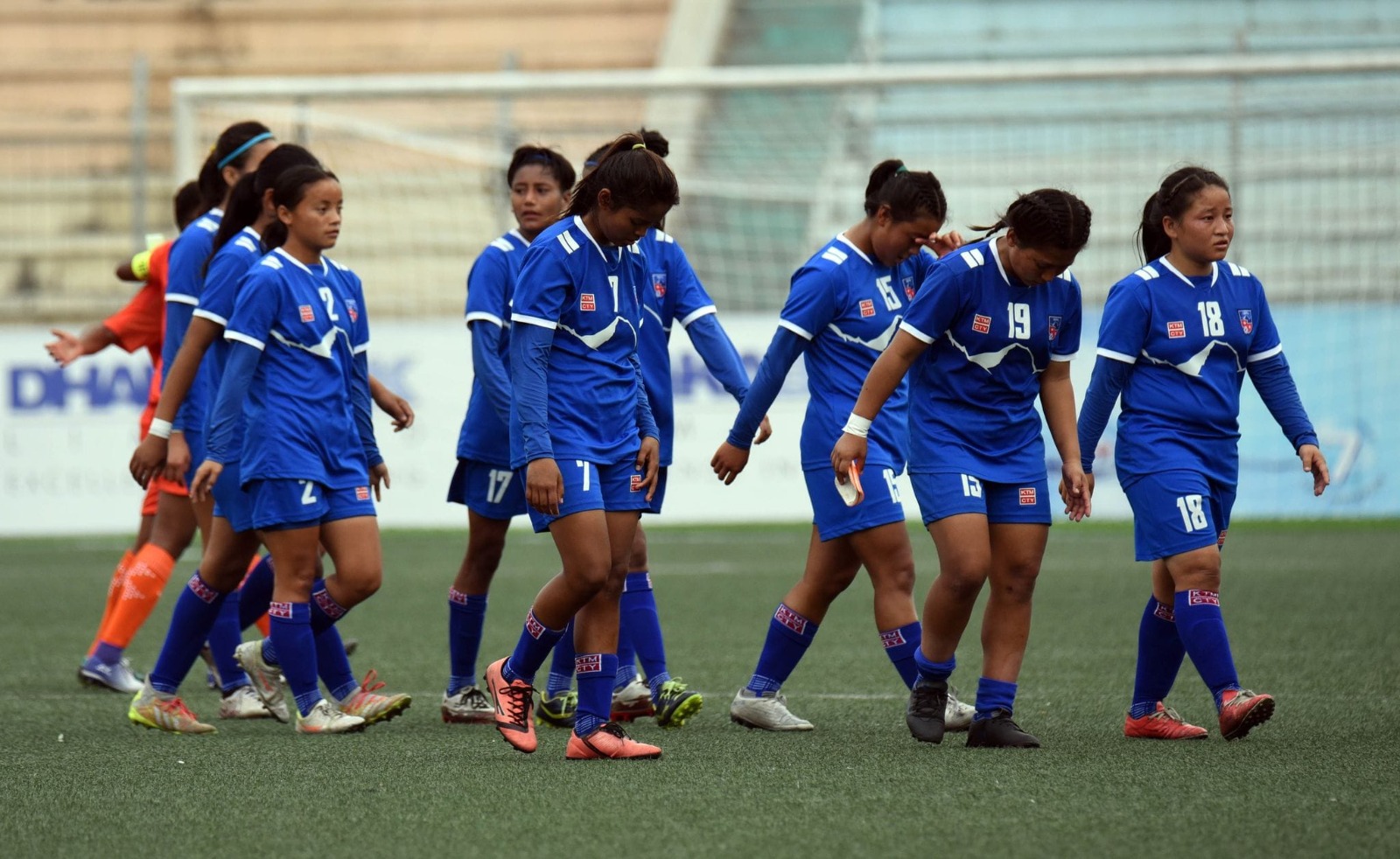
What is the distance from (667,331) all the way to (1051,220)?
155 centimetres

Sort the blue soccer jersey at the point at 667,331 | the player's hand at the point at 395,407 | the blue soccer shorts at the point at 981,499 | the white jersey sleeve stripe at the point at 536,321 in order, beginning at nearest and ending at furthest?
the white jersey sleeve stripe at the point at 536,321, the blue soccer shorts at the point at 981,499, the blue soccer jersey at the point at 667,331, the player's hand at the point at 395,407

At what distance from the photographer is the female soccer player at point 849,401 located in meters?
5.42

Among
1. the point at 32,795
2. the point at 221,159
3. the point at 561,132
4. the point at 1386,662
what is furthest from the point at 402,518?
the point at 32,795

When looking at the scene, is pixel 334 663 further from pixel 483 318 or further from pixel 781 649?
pixel 781 649

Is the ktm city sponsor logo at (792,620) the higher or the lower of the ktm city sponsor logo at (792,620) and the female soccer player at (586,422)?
the lower

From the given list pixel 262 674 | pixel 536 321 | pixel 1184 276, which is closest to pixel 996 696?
pixel 1184 276

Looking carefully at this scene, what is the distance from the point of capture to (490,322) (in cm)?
583

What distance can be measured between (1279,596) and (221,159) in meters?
5.58

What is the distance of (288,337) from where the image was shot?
5449 millimetres

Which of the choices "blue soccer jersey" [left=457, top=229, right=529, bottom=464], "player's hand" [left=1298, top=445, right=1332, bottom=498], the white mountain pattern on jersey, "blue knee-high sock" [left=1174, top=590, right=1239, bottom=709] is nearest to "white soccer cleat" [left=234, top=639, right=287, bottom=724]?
"blue soccer jersey" [left=457, top=229, right=529, bottom=464]

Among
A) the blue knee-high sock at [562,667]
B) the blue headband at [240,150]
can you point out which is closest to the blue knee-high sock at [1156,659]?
the blue knee-high sock at [562,667]

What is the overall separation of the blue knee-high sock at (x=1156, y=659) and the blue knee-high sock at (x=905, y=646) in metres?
0.66

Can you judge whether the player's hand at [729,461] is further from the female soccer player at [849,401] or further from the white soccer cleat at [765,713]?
the white soccer cleat at [765,713]

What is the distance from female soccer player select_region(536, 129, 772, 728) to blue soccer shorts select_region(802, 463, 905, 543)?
0.33 metres
